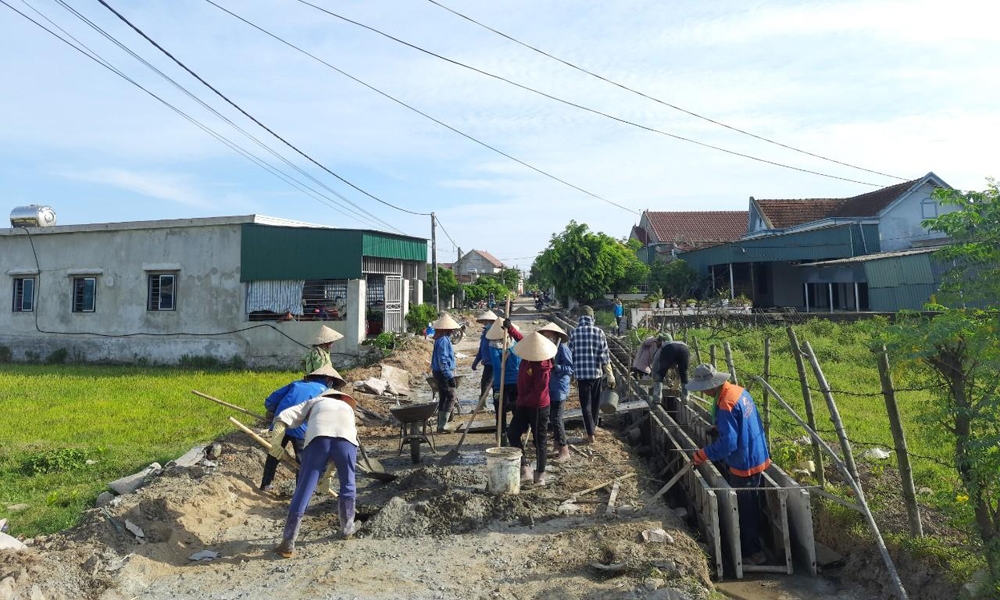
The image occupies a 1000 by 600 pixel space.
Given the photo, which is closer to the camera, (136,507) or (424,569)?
(424,569)

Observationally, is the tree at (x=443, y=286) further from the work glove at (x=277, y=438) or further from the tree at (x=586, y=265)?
the work glove at (x=277, y=438)

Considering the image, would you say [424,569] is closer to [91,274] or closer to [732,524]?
[732,524]

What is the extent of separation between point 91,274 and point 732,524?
62.6 feet

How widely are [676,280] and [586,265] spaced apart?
776 centimetres

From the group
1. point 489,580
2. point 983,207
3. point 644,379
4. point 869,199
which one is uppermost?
point 869,199

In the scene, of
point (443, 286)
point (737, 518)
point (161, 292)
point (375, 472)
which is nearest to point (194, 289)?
point (161, 292)

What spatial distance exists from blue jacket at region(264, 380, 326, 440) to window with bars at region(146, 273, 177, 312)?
509 inches

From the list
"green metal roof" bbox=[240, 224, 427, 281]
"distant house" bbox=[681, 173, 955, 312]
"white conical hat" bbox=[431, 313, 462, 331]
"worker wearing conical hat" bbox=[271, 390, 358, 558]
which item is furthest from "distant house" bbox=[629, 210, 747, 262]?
"worker wearing conical hat" bbox=[271, 390, 358, 558]

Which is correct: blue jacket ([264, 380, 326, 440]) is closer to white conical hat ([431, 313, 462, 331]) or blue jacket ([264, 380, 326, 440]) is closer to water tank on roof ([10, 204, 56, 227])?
white conical hat ([431, 313, 462, 331])

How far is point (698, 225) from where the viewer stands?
160 ft

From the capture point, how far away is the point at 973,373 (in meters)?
3.74

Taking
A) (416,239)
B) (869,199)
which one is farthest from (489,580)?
(869,199)

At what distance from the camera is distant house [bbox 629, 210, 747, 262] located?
155 ft

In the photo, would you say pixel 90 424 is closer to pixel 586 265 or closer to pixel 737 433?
pixel 737 433
